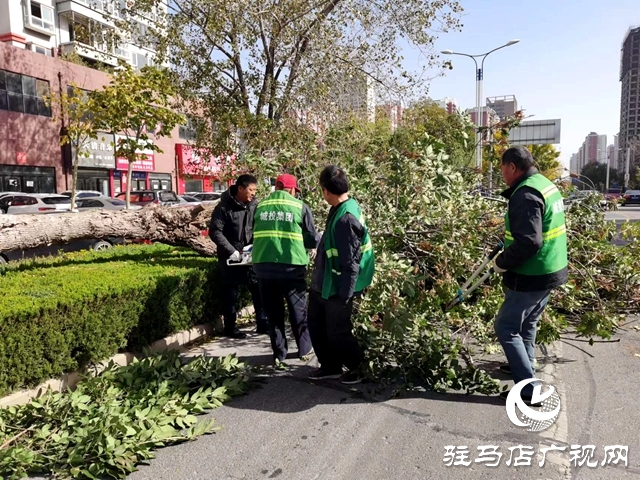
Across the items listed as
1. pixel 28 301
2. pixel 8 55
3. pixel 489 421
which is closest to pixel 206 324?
pixel 28 301

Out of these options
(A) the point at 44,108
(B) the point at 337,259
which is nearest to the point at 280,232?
(B) the point at 337,259

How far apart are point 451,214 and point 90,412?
360 centimetres

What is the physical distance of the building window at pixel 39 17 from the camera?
32031 millimetres

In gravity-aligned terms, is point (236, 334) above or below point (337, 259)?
below

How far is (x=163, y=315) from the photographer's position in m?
5.01

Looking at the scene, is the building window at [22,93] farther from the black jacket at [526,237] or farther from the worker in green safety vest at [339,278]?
the black jacket at [526,237]

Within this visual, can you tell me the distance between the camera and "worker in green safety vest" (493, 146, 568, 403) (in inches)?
138

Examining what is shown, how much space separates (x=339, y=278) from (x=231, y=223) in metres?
2.06

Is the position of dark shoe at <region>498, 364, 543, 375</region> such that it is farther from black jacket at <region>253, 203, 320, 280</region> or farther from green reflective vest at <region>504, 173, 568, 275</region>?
black jacket at <region>253, 203, 320, 280</region>

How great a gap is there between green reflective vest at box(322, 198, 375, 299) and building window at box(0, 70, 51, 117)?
25438mm

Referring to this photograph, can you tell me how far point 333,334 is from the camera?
4.10 meters

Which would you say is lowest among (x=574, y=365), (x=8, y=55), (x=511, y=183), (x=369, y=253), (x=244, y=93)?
(x=574, y=365)

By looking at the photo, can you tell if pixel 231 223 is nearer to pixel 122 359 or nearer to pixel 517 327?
pixel 122 359

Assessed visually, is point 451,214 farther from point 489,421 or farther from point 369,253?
point 489,421
